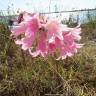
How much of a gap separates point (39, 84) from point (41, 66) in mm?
362

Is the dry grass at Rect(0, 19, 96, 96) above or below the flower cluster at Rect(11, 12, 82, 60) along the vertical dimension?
below

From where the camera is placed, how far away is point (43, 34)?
1.29m

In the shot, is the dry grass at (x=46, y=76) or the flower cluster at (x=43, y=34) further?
the dry grass at (x=46, y=76)

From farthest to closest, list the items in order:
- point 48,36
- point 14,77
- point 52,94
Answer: point 14,77 → point 52,94 → point 48,36

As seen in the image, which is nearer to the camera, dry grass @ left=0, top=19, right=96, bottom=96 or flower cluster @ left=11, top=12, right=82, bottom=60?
flower cluster @ left=11, top=12, right=82, bottom=60

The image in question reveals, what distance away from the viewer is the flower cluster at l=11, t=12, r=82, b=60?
4.13 ft

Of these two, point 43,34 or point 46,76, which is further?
point 46,76

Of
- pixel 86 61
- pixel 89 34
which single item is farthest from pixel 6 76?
pixel 89 34

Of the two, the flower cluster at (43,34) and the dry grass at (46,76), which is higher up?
the flower cluster at (43,34)

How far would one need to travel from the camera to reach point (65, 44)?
133cm

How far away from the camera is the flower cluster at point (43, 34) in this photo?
1.26 m

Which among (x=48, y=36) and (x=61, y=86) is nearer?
(x=48, y=36)

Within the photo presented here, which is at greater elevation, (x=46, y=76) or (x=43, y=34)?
(x=43, y=34)

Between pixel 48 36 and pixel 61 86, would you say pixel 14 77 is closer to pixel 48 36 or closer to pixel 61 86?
pixel 61 86
